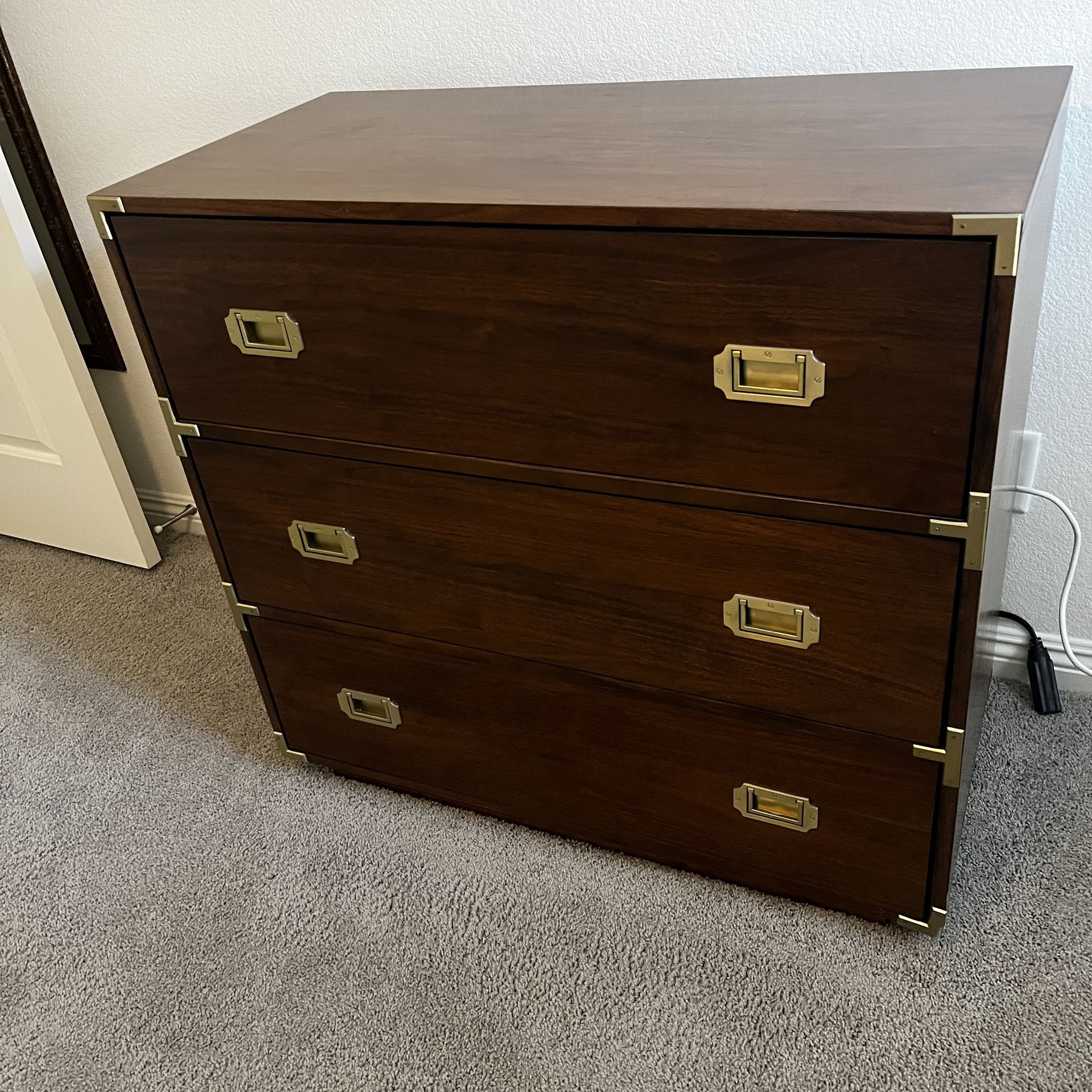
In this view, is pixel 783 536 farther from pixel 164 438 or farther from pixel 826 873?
pixel 164 438

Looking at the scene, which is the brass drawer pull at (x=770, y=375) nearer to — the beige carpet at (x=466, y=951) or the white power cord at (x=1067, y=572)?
the white power cord at (x=1067, y=572)

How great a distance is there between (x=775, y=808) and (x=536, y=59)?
0.93 meters

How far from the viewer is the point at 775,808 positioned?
1.10 meters

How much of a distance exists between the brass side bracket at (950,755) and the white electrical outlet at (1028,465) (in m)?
0.45

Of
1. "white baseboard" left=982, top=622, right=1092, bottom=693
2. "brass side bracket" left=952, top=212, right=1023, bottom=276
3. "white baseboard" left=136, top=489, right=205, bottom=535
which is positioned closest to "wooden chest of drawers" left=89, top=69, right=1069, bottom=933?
"brass side bracket" left=952, top=212, right=1023, bottom=276

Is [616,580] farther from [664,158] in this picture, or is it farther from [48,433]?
[48,433]

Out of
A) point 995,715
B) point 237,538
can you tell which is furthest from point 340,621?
point 995,715

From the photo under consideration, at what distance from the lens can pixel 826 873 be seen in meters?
1.13

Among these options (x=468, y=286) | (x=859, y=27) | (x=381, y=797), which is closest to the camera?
(x=468, y=286)

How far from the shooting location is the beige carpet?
1045mm

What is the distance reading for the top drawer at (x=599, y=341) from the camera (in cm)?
78

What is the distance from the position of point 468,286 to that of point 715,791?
60 centimetres

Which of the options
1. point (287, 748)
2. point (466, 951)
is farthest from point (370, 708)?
point (466, 951)

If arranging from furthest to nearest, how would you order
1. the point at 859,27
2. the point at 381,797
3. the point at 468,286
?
the point at 381,797 → the point at 859,27 → the point at 468,286
